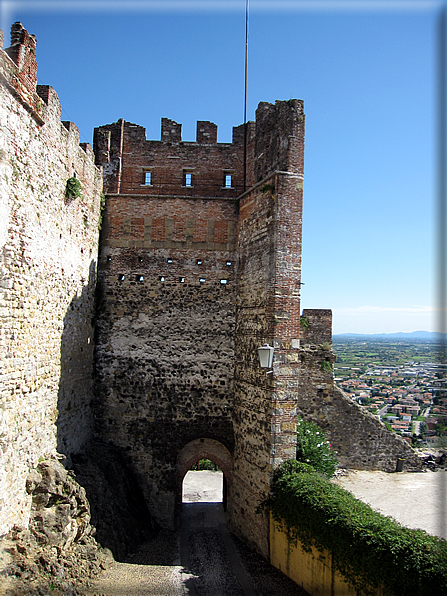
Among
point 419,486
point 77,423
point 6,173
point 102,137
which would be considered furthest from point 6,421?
point 419,486

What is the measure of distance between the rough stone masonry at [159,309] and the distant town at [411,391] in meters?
1.29

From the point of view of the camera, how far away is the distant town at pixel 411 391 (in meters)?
4.30

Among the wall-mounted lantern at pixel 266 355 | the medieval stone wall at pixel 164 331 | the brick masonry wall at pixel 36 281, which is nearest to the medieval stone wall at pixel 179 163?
the medieval stone wall at pixel 164 331

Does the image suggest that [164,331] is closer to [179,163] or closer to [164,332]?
[164,332]

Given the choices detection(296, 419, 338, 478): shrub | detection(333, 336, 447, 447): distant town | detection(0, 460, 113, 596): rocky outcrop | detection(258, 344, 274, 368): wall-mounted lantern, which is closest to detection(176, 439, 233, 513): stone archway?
detection(296, 419, 338, 478): shrub

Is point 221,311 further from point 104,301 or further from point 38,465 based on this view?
point 38,465

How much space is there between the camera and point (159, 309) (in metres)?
13.8

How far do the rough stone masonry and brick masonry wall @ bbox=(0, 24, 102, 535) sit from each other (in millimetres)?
45

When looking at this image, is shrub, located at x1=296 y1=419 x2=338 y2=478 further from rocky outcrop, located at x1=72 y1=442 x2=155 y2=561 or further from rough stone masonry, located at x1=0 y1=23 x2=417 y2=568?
rocky outcrop, located at x1=72 y1=442 x2=155 y2=561

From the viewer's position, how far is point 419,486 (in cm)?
1444

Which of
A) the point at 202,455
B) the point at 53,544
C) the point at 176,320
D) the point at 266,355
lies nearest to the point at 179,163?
the point at 176,320

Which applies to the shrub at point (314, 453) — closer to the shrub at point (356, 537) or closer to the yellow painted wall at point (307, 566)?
the shrub at point (356, 537)

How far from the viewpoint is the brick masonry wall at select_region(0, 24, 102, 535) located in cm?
831

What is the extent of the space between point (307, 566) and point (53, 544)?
17.5 feet
